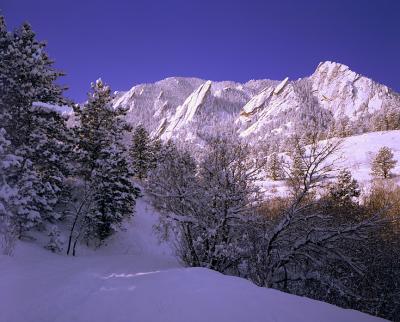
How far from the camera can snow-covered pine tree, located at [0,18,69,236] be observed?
17094mm

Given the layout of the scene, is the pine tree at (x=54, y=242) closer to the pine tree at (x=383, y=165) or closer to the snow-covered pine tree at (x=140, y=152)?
the snow-covered pine tree at (x=140, y=152)

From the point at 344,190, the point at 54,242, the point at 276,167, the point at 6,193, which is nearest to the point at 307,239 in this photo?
the point at 276,167

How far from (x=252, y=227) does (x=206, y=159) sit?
3823mm

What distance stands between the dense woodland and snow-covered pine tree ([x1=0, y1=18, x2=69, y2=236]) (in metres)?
0.06

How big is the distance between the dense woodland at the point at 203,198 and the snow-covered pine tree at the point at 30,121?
0.06 metres

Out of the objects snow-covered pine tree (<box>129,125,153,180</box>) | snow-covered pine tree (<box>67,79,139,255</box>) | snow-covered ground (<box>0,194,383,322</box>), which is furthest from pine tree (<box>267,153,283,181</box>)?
snow-covered pine tree (<box>129,125,153,180</box>)

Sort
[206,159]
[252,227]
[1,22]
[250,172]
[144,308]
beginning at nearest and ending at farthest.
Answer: [144,308]
[252,227]
[250,172]
[206,159]
[1,22]

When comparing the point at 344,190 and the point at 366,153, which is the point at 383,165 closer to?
the point at 366,153

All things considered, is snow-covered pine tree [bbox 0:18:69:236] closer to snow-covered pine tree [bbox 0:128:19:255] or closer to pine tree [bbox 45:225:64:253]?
snow-covered pine tree [bbox 0:128:19:255]

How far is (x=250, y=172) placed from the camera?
1438cm

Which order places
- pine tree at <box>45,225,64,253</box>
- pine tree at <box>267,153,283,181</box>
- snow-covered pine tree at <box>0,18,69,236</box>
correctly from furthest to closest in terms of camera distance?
pine tree at <box>45,225,64,253</box>
snow-covered pine tree at <box>0,18,69,236</box>
pine tree at <box>267,153,283,181</box>

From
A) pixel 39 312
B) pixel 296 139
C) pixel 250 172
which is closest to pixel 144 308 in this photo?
pixel 39 312

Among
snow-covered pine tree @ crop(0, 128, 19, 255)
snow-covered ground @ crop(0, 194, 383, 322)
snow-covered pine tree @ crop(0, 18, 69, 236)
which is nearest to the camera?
snow-covered ground @ crop(0, 194, 383, 322)

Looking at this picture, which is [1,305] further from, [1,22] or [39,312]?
[1,22]
